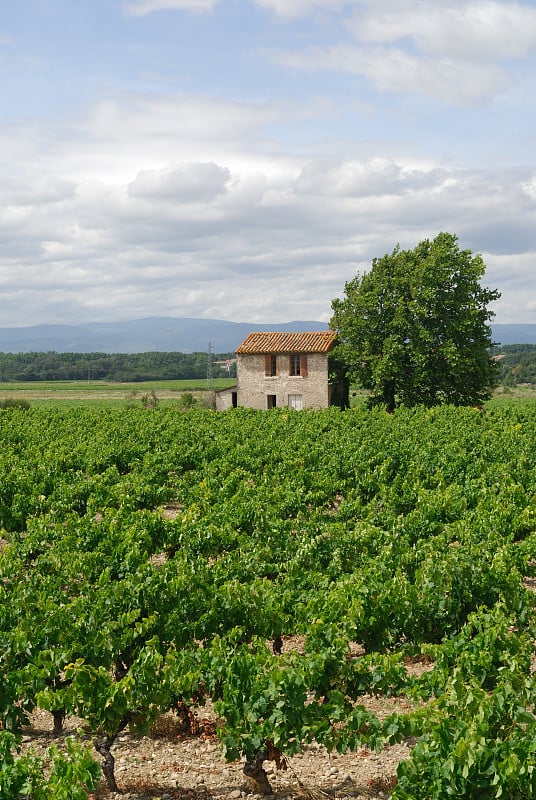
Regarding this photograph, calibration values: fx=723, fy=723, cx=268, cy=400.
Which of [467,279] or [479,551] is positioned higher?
[467,279]

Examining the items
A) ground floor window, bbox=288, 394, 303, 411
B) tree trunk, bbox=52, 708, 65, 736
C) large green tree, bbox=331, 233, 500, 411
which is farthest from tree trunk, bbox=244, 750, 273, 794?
ground floor window, bbox=288, 394, 303, 411

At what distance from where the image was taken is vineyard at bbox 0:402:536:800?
7.02 m

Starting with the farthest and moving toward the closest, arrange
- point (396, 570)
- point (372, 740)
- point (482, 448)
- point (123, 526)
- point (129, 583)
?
point (482, 448) < point (123, 526) < point (396, 570) < point (129, 583) < point (372, 740)

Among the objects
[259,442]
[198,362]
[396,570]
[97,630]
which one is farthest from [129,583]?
[198,362]

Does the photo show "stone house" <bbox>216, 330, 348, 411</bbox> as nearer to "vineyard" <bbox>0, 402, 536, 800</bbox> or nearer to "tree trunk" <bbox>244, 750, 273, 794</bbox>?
"vineyard" <bbox>0, 402, 536, 800</bbox>

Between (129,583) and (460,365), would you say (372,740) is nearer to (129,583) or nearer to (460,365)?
(129,583)

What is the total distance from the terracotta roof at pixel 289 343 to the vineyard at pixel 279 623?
23122mm

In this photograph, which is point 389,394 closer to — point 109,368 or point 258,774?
point 258,774

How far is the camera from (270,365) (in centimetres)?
4384

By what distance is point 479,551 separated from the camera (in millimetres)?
11516

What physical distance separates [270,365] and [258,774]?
36917 millimetres

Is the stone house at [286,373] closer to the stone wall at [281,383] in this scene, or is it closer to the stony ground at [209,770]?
the stone wall at [281,383]

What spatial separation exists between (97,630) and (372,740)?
381cm

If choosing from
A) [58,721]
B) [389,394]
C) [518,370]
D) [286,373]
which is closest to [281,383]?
[286,373]
